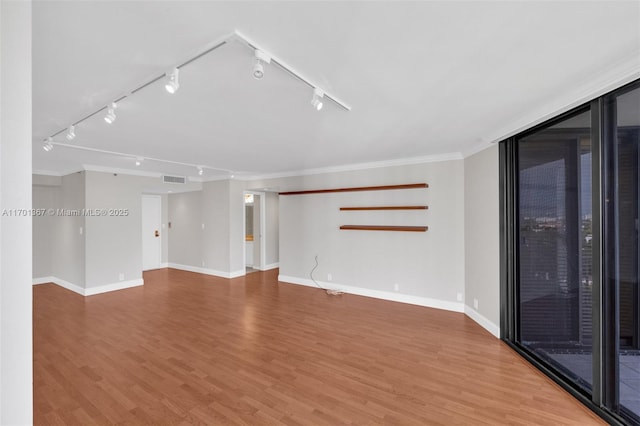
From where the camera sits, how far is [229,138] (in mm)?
3488

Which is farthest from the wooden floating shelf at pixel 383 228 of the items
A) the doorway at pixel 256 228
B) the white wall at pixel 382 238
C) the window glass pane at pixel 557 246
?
the doorway at pixel 256 228

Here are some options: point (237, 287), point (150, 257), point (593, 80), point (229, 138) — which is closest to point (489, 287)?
point (593, 80)

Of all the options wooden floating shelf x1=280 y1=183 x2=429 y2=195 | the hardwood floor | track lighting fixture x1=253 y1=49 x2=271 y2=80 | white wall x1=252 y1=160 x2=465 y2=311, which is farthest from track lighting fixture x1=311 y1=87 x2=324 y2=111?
white wall x1=252 y1=160 x2=465 y2=311

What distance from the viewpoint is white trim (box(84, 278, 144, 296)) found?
519 cm

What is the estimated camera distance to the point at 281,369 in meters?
2.66

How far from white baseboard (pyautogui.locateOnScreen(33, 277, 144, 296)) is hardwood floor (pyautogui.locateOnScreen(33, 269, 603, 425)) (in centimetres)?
71

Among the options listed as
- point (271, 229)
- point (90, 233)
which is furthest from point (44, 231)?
point (271, 229)

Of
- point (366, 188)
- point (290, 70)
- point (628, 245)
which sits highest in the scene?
point (290, 70)

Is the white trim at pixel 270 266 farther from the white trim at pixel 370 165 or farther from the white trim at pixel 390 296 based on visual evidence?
the white trim at pixel 370 165

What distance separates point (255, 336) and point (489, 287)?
10.1 ft

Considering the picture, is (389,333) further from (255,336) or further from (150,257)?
(150,257)

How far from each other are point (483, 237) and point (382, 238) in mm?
1655

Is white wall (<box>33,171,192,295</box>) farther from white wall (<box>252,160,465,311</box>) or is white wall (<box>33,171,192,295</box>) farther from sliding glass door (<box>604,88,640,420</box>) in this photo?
sliding glass door (<box>604,88,640,420</box>)

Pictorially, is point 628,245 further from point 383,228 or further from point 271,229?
point 271,229
